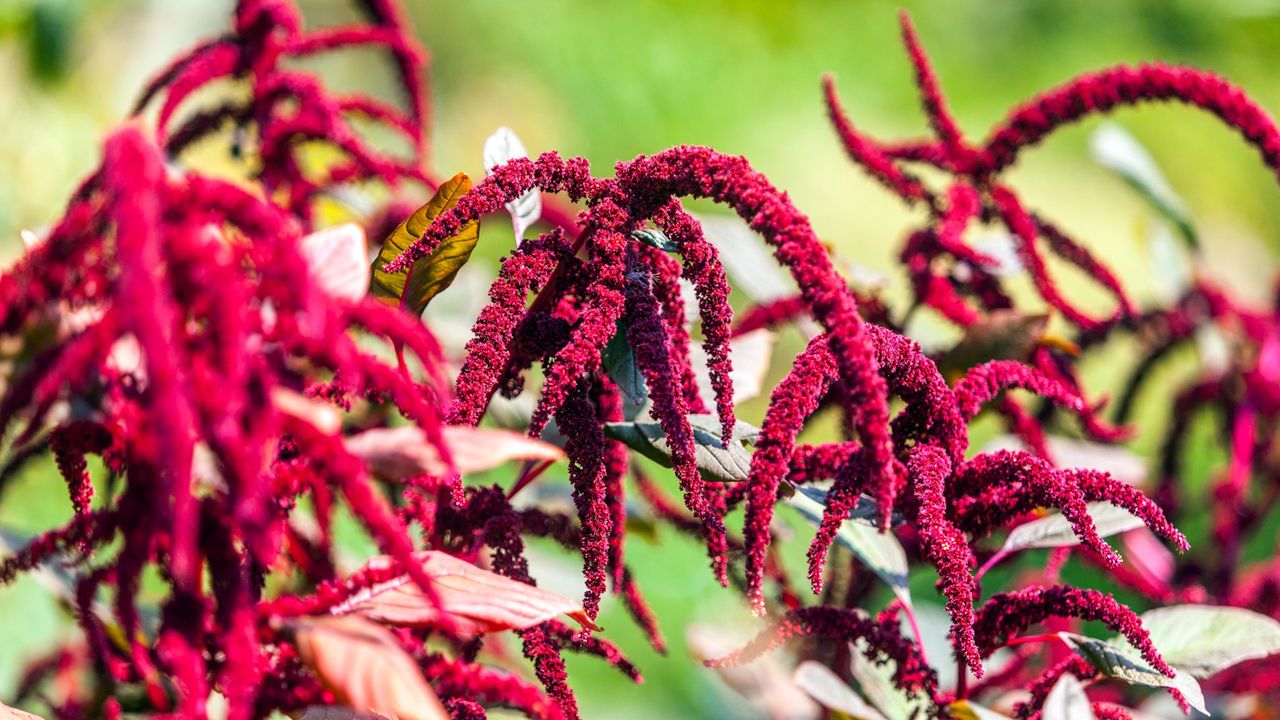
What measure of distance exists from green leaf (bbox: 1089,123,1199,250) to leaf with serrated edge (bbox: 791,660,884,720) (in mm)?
660

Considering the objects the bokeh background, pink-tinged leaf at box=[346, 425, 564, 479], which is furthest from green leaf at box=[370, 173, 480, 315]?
the bokeh background

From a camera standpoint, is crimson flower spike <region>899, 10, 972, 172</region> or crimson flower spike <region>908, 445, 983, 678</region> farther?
crimson flower spike <region>899, 10, 972, 172</region>

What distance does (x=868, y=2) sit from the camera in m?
4.70

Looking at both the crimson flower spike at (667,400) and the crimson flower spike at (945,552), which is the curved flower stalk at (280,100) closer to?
the crimson flower spike at (667,400)

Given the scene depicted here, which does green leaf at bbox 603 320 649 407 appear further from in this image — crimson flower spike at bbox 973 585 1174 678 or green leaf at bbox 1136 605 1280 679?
green leaf at bbox 1136 605 1280 679

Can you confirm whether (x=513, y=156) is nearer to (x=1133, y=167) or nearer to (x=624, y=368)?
(x=624, y=368)

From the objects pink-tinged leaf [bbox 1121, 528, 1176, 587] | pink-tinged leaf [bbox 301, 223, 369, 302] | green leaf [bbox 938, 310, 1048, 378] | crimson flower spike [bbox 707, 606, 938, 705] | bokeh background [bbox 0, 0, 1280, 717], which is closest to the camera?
pink-tinged leaf [bbox 301, 223, 369, 302]

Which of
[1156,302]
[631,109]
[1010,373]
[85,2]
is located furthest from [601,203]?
[631,109]

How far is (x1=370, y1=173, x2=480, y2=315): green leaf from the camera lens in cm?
65

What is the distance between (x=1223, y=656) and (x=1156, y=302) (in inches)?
33.1

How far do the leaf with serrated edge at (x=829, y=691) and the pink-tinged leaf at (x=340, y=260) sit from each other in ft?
1.19

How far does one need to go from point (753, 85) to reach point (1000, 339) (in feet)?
11.6

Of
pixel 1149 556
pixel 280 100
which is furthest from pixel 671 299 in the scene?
pixel 1149 556

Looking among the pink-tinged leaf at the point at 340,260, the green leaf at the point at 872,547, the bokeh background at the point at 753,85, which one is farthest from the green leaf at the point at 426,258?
the bokeh background at the point at 753,85
